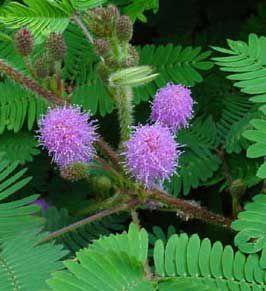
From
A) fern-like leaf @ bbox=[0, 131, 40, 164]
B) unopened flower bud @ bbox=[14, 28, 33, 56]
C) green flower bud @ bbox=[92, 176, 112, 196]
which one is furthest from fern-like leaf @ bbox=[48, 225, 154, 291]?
fern-like leaf @ bbox=[0, 131, 40, 164]

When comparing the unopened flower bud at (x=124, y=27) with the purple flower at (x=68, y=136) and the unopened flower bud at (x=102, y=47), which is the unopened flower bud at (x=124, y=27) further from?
the purple flower at (x=68, y=136)

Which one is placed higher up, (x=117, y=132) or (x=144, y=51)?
(x=144, y=51)

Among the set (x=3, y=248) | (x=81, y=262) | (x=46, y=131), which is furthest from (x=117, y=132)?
(x=81, y=262)

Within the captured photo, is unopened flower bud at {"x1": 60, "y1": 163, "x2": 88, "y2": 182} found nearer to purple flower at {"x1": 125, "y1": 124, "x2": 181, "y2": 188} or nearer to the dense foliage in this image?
the dense foliage

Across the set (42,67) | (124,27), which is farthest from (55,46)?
(124,27)

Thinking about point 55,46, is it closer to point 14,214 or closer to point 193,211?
point 14,214

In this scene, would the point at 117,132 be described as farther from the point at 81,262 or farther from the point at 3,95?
the point at 81,262
